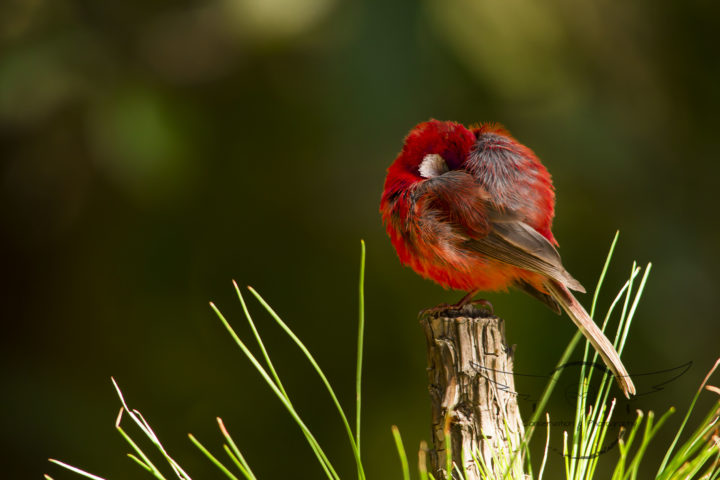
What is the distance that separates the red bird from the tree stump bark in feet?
0.99

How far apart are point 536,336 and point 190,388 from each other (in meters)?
1.36

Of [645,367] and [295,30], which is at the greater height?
[295,30]

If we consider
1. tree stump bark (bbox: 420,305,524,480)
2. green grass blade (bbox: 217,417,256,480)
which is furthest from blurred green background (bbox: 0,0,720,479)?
green grass blade (bbox: 217,417,256,480)

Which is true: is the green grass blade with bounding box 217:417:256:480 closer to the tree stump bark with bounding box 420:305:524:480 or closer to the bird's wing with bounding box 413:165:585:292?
the tree stump bark with bounding box 420:305:524:480

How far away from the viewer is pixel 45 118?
8.59ft

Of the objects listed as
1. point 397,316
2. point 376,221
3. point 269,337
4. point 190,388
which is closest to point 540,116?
point 376,221

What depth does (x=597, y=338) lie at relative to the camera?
3.77 ft

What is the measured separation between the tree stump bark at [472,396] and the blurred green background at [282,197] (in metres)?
1.51

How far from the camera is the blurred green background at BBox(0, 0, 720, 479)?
8.32 ft

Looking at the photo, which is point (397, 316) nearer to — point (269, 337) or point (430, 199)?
point (269, 337)

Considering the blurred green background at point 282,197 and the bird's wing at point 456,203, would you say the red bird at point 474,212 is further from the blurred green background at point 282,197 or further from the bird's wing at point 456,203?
the blurred green background at point 282,197

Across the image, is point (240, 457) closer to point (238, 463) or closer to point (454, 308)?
point (238, 463)

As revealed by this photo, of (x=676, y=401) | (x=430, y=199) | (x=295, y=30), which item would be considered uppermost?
(x=295, y=30)

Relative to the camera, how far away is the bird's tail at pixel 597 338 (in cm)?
108
